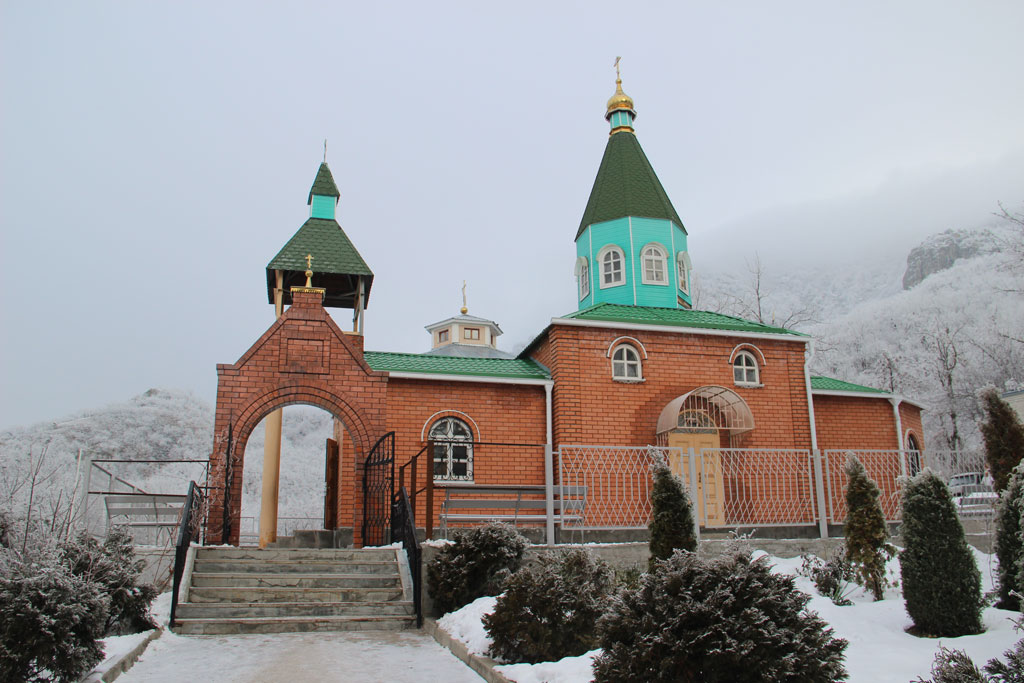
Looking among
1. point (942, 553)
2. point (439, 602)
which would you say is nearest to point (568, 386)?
point (439, 602)

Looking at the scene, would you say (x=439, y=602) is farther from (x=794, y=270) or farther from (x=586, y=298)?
(x=794, y=270)

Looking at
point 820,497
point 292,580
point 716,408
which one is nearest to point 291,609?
point 292,580

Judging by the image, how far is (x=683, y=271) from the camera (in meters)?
18.0

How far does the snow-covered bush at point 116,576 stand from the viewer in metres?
6.96

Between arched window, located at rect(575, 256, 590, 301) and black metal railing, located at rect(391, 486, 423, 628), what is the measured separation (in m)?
8.42

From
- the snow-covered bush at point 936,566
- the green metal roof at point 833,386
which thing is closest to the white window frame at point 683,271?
the green metal roof at point 833,386

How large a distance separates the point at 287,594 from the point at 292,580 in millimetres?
374

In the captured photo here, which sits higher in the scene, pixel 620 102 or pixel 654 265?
pixel 620 102

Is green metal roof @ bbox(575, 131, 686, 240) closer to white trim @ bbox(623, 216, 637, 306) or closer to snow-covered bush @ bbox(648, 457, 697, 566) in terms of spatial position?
white trim @ bbox(623, 216, 637, 306)

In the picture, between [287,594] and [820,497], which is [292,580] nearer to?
[287,594]

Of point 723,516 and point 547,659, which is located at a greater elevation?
point 723,516

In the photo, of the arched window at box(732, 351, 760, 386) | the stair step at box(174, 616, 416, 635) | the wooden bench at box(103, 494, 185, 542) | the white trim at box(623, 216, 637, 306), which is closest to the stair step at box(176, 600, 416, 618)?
the stair step at box(174, 616, 416, 635)

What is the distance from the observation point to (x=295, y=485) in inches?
1491

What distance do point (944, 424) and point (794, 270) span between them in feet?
210
